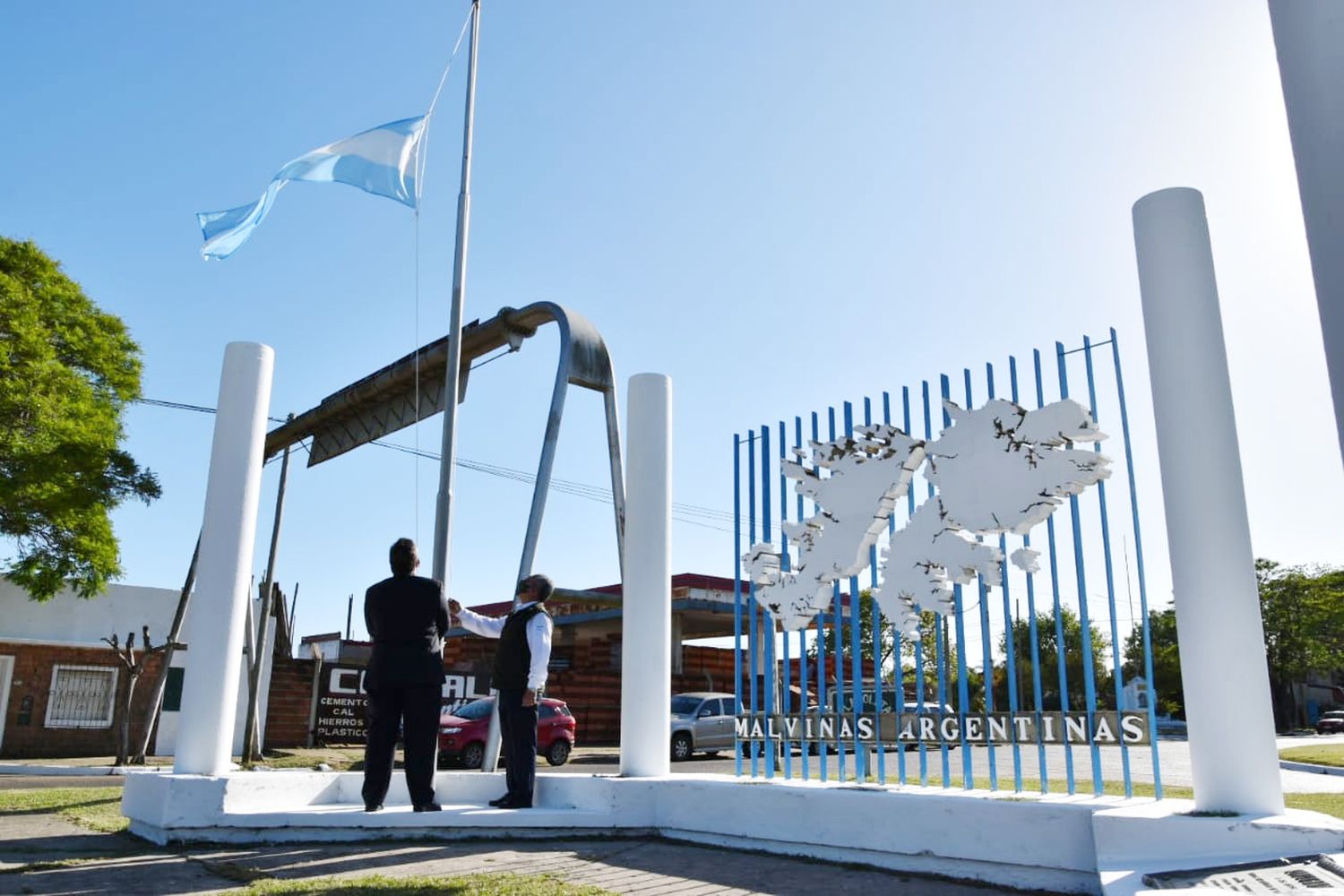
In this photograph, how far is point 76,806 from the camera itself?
7277mm

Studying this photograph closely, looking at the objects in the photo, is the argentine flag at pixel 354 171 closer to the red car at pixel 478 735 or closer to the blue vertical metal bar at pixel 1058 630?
the blue vertical metal bar at pixel 1058 630

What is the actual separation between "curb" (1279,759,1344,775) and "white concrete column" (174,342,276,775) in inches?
583

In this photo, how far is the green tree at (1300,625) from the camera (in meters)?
48.7

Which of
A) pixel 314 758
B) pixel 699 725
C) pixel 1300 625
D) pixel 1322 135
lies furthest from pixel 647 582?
pixel 1300 625

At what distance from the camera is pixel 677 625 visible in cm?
2538

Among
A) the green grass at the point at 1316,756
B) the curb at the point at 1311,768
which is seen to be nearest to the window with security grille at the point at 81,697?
the curb at the point at 1311,768

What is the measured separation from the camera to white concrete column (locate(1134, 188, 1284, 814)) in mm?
4324

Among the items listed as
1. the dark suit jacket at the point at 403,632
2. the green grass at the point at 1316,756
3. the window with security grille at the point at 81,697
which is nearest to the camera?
the dark suit jacket at the point at 403,632

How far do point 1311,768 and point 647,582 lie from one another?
1527 centimetres

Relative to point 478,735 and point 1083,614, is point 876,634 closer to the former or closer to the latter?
point 1083,614

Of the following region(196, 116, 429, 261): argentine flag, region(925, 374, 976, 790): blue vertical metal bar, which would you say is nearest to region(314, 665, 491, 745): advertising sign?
region(196, 116, 429, 261): argentine flag

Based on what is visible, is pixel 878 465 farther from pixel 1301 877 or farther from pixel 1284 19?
pixel 1284 19

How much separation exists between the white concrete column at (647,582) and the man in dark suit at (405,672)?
1525 mm

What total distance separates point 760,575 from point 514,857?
9.08ft
